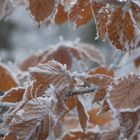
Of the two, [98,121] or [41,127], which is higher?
[98,121]

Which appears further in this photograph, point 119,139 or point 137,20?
point 119,139

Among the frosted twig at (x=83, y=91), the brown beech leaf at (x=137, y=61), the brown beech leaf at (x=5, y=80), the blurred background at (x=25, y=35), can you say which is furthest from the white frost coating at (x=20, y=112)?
the blurred background at (x=25, y=35)

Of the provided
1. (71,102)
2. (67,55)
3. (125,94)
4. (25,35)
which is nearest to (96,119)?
(67,55)

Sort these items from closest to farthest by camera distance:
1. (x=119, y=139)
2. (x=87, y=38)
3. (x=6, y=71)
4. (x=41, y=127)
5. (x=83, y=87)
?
(x=41, y=127) < (x=83, y=87) < (x=119, y=139) < (x=6, y=71) < (x=87, y=38)

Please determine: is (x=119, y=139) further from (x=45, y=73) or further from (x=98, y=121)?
(x=98, y=121)

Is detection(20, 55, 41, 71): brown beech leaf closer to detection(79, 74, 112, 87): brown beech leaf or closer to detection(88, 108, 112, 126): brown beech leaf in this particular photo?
detection(88, 108, 112, 126): brown beech leaf

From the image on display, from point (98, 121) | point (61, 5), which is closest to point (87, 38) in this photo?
point (98, 121)

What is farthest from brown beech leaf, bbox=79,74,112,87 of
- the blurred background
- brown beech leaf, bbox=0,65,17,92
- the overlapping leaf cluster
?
the blurred background
